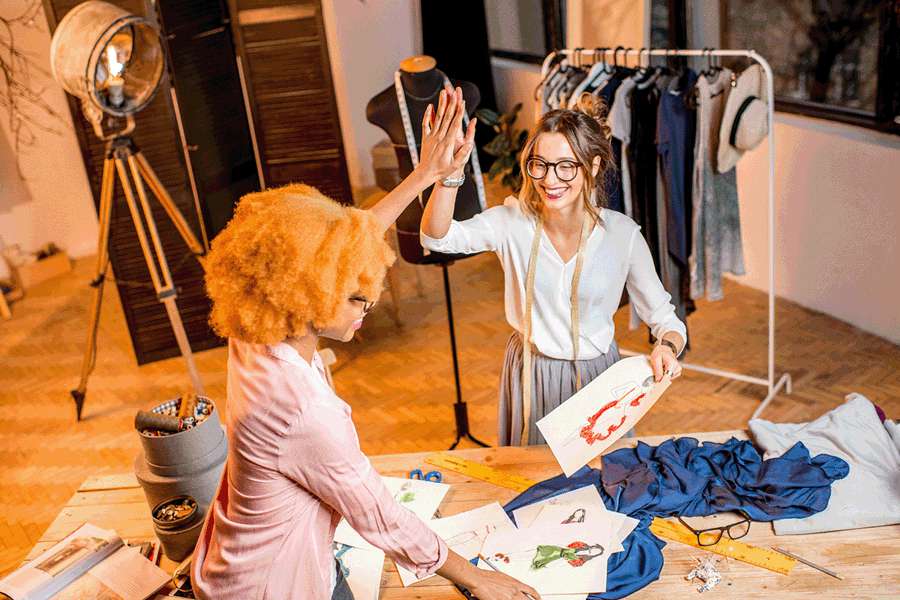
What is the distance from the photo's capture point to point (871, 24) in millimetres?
4262

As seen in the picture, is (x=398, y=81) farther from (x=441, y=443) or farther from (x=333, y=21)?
(x=333, y=21)

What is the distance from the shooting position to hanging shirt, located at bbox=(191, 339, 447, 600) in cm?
150

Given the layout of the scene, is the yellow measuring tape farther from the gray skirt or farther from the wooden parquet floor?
the wooden parquet floor

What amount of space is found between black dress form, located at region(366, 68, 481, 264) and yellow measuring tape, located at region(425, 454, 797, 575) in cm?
107

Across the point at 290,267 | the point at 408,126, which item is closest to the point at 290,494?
the point at 290,267

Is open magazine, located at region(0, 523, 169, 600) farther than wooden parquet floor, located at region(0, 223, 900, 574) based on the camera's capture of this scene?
No

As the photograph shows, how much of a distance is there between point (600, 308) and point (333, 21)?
474 cm

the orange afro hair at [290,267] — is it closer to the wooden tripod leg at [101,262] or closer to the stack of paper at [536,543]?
the stack of paper at [536,543]

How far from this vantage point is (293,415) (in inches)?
58.7

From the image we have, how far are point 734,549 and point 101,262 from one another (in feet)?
10.1

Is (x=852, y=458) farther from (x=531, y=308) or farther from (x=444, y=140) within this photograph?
(x=444, y=140)

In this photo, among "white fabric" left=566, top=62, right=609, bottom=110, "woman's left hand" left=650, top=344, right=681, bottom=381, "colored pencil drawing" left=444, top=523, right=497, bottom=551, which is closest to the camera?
"colored pencil drawing" left=444, top=523, right=497, bottom=551

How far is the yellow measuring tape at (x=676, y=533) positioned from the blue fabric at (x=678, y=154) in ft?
5.94

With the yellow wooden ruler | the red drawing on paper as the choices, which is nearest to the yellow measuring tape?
the yellow wooden ruler
